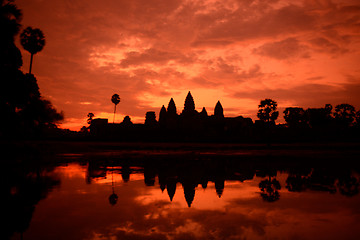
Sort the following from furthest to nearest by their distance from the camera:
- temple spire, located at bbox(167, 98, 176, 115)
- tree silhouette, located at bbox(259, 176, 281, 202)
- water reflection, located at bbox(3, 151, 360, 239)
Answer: temple spire, located at bbox(167, 98, 176, 115)
tree silhouette, located at bbox(259, 176, 281, 202)
water reflection, located at bbox(3, 151, 360, 239)

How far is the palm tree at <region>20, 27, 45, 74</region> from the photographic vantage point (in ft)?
114

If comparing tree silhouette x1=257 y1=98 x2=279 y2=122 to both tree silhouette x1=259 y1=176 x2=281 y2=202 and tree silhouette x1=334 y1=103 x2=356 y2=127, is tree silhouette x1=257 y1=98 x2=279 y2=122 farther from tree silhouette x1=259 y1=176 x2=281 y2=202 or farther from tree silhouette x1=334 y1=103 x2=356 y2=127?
tree silhouette x1=259 y1=176 x2=281 y2=202

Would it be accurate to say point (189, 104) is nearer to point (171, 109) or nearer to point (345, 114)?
point (171, 109)

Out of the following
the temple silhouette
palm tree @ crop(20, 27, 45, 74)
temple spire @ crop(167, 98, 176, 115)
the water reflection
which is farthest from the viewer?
temple spire @ crop(167, 98, 176, 115)

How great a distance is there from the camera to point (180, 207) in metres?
6.68

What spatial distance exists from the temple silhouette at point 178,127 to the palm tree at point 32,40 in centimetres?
2917

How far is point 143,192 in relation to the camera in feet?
27.4

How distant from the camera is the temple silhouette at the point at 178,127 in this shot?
64.6 meters

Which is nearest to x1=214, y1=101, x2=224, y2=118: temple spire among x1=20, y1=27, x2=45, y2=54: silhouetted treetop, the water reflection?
x1=20, y1=27, x2=45, y2=54: silhouetted treetop

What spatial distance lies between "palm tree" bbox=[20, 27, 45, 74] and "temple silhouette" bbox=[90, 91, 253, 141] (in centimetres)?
2917

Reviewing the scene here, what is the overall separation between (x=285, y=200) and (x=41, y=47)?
37964mm

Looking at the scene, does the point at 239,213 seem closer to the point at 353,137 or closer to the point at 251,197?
the point at 251,197

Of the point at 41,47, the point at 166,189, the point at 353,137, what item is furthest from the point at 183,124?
the point at 166,189

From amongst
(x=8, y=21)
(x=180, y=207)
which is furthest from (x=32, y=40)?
(x=180, y=207)
